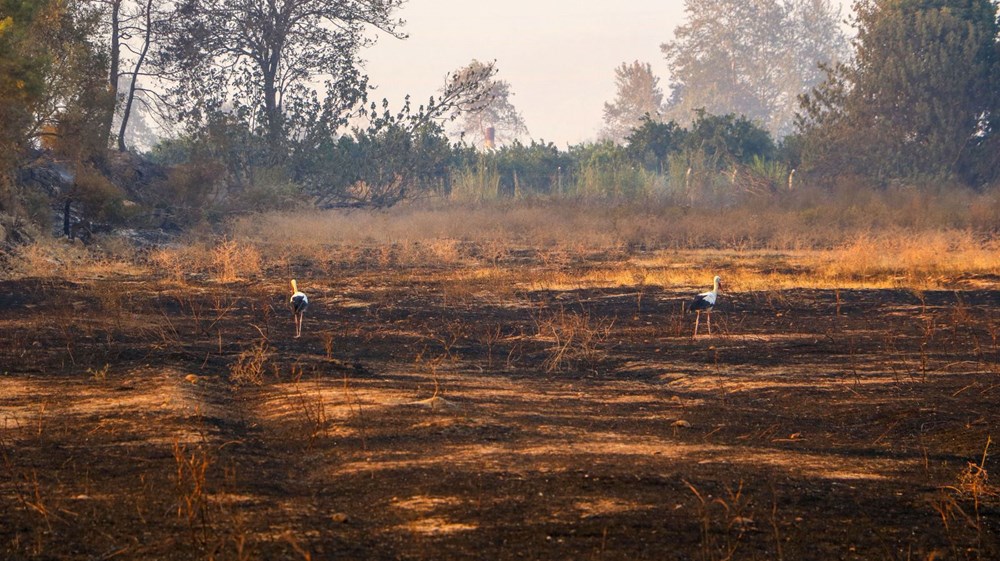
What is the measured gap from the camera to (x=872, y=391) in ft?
29.9

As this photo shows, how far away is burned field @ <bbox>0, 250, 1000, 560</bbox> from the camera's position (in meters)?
5.22

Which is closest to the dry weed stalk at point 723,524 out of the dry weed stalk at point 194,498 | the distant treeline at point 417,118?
the dry weed stalk at point 194,498

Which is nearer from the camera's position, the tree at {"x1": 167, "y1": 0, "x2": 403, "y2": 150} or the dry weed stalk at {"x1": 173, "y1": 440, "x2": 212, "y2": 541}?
the dry weed stalk at {"x1": 173, "y1": 440, "x2": 212, "y2": 541}

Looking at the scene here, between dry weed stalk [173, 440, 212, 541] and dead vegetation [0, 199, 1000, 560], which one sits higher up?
dry weed stalk [173, 440, 212, 541]

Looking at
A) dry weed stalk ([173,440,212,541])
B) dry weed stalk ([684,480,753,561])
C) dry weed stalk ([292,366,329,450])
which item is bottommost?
dry weed stalk ([292,366,329,450])

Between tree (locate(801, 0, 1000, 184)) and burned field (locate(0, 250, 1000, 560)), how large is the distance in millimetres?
21150

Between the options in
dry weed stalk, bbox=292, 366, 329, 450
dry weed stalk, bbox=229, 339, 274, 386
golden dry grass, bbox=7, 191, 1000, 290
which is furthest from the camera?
golden dry grass, bbox=7, 191, 1000, 290

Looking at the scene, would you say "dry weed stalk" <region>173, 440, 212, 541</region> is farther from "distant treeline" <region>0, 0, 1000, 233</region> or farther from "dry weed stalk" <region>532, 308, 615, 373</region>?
"distant treeline" <region>0, 0, 1000, 233</region>

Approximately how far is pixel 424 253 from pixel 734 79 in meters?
63.0

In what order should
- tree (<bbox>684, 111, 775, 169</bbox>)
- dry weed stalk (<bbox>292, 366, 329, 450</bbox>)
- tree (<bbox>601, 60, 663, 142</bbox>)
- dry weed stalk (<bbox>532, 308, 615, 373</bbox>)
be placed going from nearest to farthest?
1. dry weed stalk (<bbox>292, 366, 329, 450</bbox>)
2. dry weed stalk (<bbox>532, 308, 615, 373</bbox>)
3. tree (<bbox>684, 111, 775, 169</bbox>)
4. tree (<bbox>601, 60, 663, 142</bbox>)

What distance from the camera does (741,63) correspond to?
81.9 metres

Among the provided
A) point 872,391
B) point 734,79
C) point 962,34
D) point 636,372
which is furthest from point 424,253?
point 734,79

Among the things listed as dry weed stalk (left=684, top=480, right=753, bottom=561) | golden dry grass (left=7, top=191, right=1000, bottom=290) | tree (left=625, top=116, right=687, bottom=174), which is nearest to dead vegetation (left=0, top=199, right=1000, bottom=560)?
dry weed stalk (left=684, top=480, right=753, bottom=561)

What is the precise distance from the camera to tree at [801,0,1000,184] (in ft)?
109
